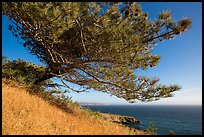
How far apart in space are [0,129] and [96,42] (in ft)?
17.6

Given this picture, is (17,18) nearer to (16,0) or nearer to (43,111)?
(16,0)

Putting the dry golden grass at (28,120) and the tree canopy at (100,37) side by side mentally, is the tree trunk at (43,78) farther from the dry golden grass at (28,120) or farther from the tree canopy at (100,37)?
the dry golden grass at (28,120)

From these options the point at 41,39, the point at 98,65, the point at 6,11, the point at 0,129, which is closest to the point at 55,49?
the point at 41,39

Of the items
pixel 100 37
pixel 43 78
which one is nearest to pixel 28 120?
pixel 100 37

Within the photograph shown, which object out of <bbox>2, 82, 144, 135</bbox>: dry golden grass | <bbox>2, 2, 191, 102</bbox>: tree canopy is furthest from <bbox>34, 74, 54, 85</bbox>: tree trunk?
<bbox>2, 82, 144, 135</bbox>: dry golden grass

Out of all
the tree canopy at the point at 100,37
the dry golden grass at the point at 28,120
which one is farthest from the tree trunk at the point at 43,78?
the dry golden grass at the point at 28,120

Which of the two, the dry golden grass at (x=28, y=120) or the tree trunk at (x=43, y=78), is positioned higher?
the tree trunk at (x=43, y=78)

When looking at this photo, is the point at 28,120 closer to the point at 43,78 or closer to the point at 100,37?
the point at 100,37

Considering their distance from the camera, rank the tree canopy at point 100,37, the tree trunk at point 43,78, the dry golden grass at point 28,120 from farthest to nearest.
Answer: the tree trunk at point 43,78 → the tree canopy at point 100,37 → the dry golden grass at point 28,120

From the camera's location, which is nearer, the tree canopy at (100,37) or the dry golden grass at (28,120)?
the dry golden grass at (28,120)

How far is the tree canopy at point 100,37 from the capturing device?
338 inches

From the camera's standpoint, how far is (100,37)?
31.3ft

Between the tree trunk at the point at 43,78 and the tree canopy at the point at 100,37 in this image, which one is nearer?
the tree canopy at the point at 100,37

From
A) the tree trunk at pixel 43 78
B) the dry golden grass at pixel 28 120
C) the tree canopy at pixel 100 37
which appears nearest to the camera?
the dry golden grass at pixel 28 120
